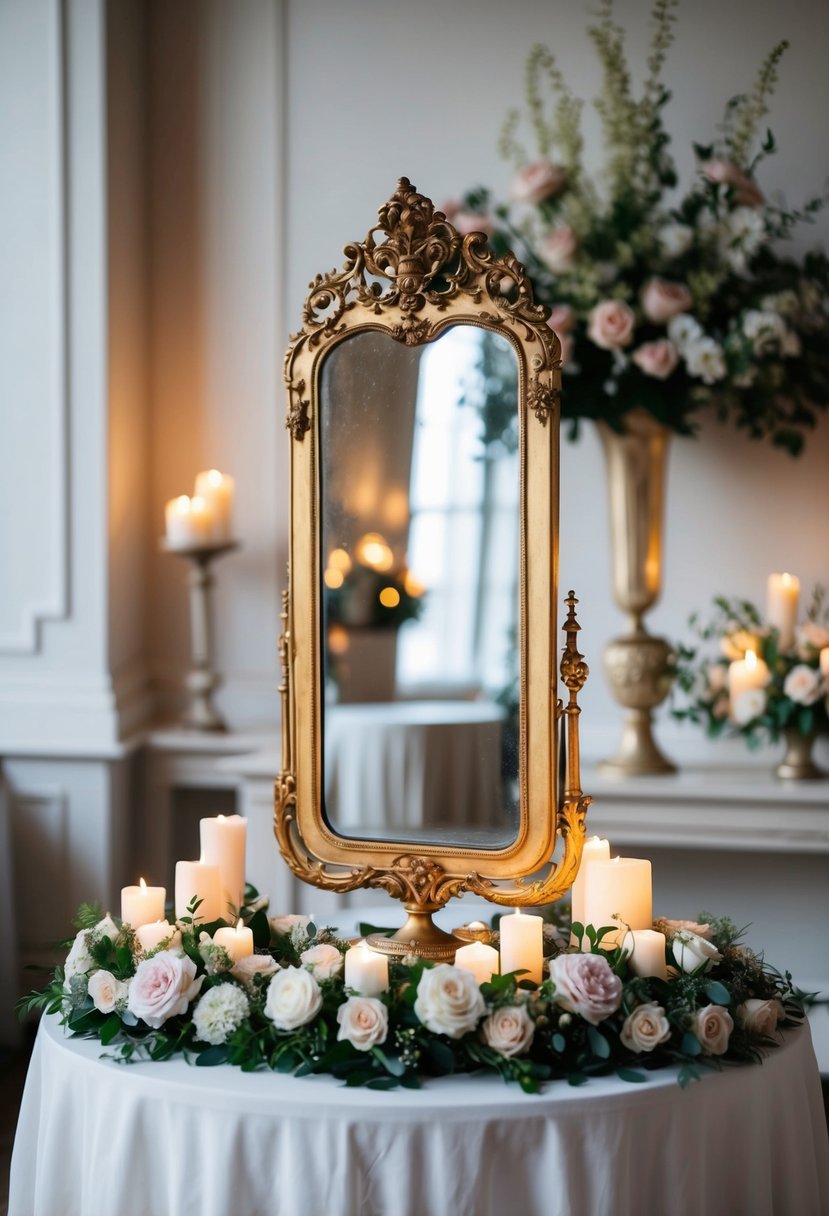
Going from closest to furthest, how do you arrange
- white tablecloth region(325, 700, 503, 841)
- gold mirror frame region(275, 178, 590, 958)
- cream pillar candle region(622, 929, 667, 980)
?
1. cream pillar candle region(622, 929, 667, 980)
2. gold mirror frame region(275, 178, 590, 958)
3. white tablecloth region(325, 700, 503, 841)

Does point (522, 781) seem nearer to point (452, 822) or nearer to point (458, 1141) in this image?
point (452, 822)

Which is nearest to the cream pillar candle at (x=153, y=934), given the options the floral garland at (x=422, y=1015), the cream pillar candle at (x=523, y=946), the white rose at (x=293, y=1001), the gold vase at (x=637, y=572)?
the floral garland at (x=422, y=1015)

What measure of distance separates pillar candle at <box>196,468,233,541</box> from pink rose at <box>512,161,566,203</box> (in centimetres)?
112

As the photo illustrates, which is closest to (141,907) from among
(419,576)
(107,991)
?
(107,991)

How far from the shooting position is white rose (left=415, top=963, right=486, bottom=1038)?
1.63 m

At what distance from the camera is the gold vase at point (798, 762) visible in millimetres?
3268

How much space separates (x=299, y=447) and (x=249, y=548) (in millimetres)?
1853

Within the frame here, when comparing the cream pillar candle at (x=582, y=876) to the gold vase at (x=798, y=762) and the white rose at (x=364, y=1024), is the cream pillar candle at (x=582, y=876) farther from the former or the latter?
the gold vase at (x=798, y=762)

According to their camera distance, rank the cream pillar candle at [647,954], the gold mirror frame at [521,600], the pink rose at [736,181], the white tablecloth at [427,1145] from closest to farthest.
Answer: the white tablecloth at [427,1145], the cream pillar candle at [647,954], the gold mirror frame at [521,600], the pink rose at [736,181]

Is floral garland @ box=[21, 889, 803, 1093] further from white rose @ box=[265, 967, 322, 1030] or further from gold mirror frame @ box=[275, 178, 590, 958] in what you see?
gold mirror frame @ box=[275, 178, 590, 958]

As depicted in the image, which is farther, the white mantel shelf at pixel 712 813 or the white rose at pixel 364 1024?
the white mantel shelf at pixel 712 813

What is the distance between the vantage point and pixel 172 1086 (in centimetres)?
163

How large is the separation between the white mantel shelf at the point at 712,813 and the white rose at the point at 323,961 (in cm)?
142

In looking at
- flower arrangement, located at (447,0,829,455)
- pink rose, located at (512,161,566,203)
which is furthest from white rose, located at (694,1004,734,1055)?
pink rose, located at (512,161,566,203)
